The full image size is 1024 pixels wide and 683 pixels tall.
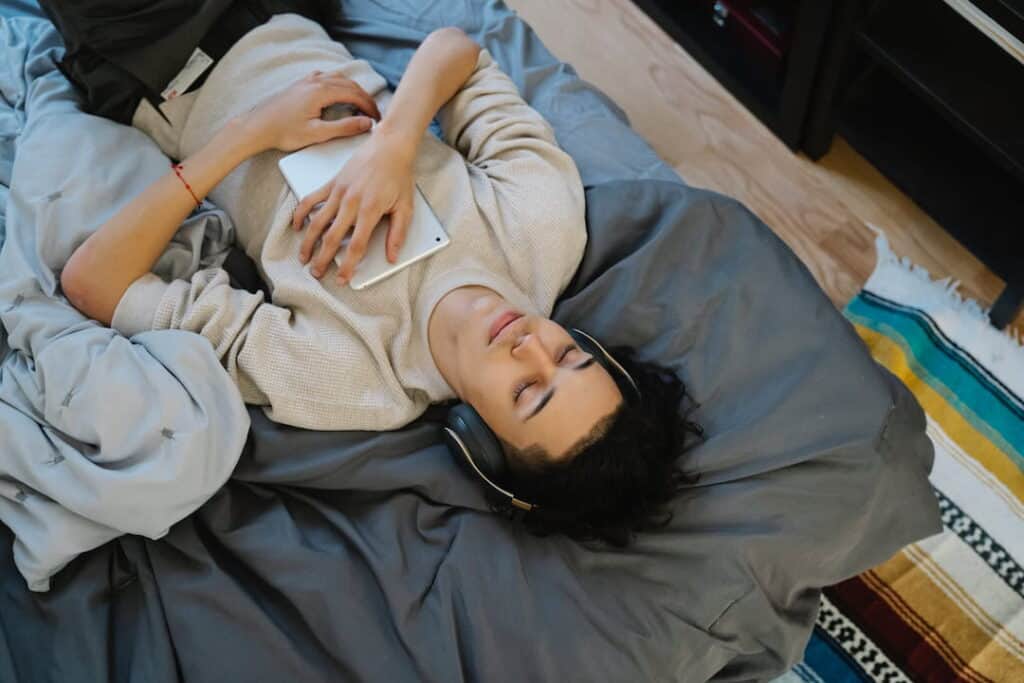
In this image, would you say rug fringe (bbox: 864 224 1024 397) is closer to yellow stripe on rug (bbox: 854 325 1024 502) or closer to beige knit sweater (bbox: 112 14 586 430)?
yellow stripe on rug (bbox: 854 325 1024 502)

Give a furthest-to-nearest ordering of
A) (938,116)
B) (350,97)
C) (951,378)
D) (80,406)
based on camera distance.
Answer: (938,116) → (951,378) → (350,97) → (80,406)

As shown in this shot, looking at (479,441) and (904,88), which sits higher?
(904,88)

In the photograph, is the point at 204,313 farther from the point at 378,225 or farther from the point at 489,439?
the point at 489,439

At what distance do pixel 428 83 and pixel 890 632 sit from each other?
3.24 feet

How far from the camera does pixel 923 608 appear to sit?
134cm

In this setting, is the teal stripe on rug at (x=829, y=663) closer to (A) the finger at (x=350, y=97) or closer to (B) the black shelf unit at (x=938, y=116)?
(B) the black shelf unit at (x=938, y=116)

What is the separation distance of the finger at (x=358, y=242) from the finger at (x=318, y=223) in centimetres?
4

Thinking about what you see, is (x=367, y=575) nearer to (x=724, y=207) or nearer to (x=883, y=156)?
(x=724, y=207)

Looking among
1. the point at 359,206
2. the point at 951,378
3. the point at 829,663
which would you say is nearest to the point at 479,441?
the point at 359,206

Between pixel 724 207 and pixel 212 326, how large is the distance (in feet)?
2.15

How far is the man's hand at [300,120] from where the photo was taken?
46.8 inches

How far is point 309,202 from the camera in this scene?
114 cm

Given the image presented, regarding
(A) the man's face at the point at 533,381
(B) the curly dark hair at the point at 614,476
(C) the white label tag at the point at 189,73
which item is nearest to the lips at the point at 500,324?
(A) the man's face at the point at 533,381

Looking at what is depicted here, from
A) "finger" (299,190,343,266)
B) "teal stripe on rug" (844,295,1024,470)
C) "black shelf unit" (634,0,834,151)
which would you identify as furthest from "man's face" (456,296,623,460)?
"black shelf unit" (634,0,834,151)
